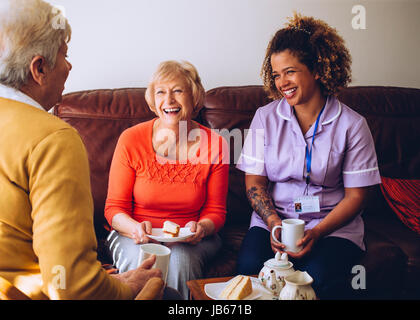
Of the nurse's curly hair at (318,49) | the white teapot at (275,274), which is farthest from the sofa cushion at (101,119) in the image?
the white teapot at (275,274)

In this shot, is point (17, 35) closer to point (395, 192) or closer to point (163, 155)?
point (163, 155)

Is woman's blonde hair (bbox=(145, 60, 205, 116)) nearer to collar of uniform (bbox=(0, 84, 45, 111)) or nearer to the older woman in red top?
the older woman in red top

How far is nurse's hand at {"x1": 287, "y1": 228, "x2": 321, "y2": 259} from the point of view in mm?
1698

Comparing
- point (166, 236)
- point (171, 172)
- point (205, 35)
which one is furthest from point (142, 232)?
point (205, 35)

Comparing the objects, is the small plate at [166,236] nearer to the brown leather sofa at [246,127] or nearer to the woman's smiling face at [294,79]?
the brown leather sofa at [246,127]

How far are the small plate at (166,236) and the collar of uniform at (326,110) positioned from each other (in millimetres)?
713

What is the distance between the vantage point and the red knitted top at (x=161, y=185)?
1934 millimetres

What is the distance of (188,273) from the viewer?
1727 millimetres

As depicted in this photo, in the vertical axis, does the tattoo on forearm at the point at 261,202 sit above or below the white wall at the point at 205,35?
below

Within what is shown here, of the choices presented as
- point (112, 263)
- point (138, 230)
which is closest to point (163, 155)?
point (138, 230)

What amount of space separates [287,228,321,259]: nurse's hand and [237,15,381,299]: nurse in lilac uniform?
41mm

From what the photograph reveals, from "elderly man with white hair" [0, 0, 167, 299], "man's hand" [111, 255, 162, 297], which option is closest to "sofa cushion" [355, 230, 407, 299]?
"man's hand" [111, 255, 162, 297]
